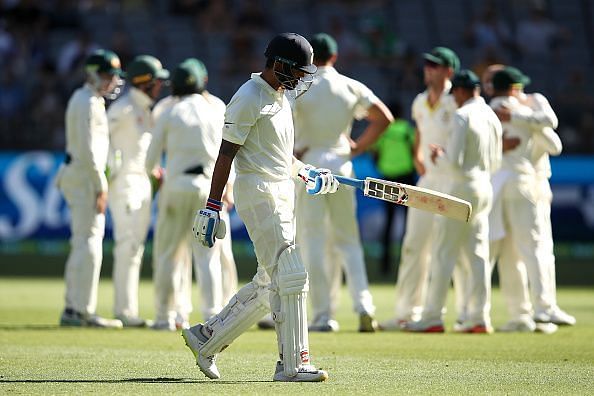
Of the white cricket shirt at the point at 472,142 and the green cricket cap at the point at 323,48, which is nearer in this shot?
the white cricket shirt at the point at 472,142

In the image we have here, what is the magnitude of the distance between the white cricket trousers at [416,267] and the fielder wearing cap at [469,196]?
0.47m

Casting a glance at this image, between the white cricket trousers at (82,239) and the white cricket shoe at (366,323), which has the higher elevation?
the white cricket trousers at (82,239)

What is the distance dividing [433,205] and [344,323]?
4.27 m

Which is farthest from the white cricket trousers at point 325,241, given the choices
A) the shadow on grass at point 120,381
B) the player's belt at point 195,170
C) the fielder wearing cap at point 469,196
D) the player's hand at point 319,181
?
the shadow on grass at point 120,381

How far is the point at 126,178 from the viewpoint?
41.1ft

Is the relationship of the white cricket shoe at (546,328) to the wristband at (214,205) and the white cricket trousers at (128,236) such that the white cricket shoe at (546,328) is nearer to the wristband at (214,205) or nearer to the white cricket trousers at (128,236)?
the white cricket trousers at (128,236)

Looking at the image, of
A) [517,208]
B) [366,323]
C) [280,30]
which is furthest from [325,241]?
[280,30]

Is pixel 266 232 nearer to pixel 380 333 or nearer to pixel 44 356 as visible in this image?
pixel 44 356

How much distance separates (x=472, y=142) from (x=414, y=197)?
287 centimetres

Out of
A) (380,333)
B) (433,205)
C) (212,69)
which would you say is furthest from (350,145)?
(212,69)

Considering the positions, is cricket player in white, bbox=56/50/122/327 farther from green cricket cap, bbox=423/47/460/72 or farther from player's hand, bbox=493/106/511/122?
player's hand, bbox=493/106/511/122

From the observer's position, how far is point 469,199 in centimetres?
1153

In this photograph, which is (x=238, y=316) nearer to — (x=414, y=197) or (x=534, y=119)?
(x=414, y=197)

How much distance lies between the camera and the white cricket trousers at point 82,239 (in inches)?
471
